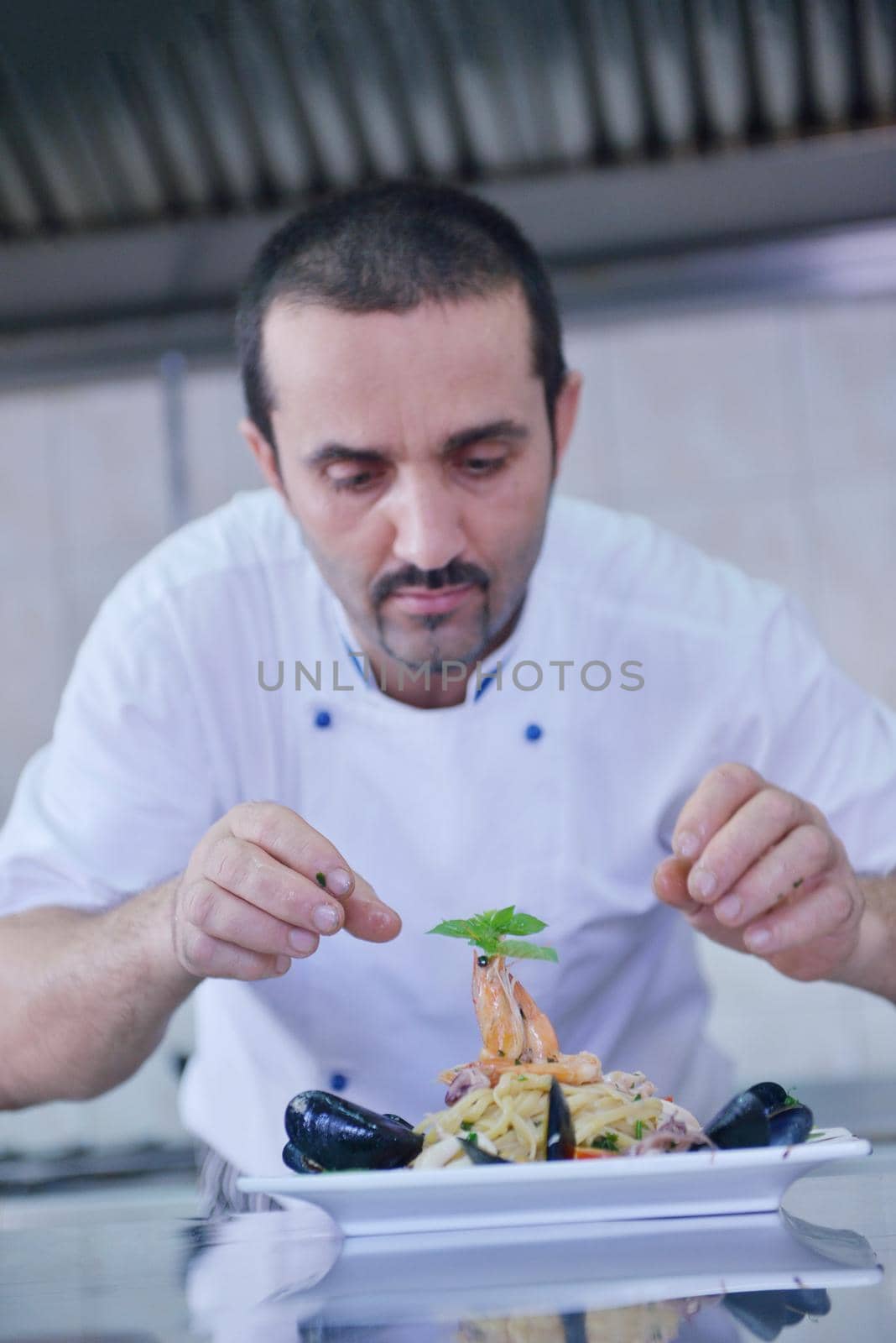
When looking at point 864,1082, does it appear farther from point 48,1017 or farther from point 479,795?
point 48,1017

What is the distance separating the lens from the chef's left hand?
1.22 metres

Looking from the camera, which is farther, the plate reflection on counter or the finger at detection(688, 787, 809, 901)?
the finger at detection(688, 787, 809, 901)

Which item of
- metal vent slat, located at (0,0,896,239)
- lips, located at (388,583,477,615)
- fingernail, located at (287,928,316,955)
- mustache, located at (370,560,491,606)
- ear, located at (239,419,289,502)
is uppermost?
metal vent slat, located at (0,0,896,239)

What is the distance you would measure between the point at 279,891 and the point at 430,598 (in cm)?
55

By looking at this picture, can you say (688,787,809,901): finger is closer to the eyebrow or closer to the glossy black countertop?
the glossy black countertop

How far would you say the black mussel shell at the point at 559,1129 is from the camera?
101 cm

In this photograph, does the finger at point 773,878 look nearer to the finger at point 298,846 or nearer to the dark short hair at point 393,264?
the finger at point 298,846

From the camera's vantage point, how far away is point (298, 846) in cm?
116

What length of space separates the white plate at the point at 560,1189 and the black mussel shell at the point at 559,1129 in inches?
2.0

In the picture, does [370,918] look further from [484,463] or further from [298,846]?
[484,463]

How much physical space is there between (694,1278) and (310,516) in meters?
1.05

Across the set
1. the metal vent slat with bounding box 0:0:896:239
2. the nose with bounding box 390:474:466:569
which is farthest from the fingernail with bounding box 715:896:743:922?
the metal vent slat with bounding box 0:0:896:239

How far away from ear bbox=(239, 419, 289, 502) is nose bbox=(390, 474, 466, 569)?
0.26m

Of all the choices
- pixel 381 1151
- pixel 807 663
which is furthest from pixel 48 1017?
pixel 807 663
